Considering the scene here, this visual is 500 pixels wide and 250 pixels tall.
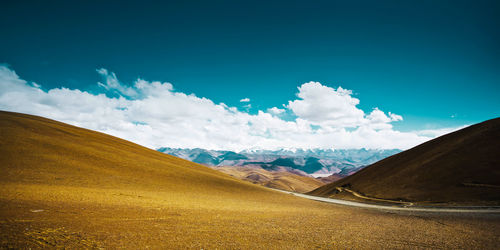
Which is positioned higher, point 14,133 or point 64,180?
point 14,133

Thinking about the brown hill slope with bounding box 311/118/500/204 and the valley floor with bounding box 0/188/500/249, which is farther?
the brown hill slope with bounding box 311/118/500/204

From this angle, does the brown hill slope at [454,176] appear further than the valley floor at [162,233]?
Yes

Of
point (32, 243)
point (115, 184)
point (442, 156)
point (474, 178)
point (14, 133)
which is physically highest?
point (442, 156)

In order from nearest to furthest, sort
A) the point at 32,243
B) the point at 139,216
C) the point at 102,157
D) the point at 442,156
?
the point at 32,243 < the point at 139,216 < the point at 102,157 < the point at 442,156

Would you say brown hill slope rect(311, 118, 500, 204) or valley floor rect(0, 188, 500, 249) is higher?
brown hill slope rect(311, 118, 500, 204)

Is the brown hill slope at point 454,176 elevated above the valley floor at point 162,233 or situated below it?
above

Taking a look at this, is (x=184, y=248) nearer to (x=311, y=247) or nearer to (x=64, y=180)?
(x=311, y=247)

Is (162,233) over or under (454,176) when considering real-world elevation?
under

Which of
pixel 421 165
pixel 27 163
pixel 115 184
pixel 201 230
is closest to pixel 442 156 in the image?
pixel 421 165

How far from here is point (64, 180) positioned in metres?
24.1

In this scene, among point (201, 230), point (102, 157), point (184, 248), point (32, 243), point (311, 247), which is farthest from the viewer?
point (102, 157)

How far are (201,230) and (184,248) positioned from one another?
126 inches

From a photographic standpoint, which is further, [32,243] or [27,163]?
[27,163]

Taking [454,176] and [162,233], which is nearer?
[162,233]
